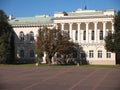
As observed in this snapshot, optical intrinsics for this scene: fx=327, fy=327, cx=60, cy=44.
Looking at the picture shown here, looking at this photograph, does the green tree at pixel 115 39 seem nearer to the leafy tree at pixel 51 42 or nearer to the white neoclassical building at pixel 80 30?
the leafy tree at pixel 51 42

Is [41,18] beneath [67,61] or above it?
above

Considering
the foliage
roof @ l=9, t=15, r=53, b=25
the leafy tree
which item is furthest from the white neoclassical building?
the leafy tree

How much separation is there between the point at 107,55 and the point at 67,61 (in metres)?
9.05

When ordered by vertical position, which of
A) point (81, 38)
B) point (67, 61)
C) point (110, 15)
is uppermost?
point (110, 15)

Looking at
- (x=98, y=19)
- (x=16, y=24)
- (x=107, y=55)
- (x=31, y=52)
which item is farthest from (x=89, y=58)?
(x=16, y=24)

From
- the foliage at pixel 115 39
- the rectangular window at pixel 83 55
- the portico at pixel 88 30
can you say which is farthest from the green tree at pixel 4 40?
the foliage at pixel 115 39

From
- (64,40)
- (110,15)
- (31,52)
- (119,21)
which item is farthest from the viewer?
(31,52)

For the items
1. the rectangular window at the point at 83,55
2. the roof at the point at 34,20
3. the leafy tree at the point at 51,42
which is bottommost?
the rectangular window at the point at 83,55

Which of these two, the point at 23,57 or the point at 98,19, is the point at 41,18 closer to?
the point at 23,57

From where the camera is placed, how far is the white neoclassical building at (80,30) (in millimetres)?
72812

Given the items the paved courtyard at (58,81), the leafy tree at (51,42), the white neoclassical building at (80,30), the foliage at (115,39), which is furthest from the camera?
the white neoclassical building at (80,30)

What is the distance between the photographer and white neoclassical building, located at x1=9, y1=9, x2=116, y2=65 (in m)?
72.8

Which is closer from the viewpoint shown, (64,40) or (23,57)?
(64,40)

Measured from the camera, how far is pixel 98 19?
240 ft
